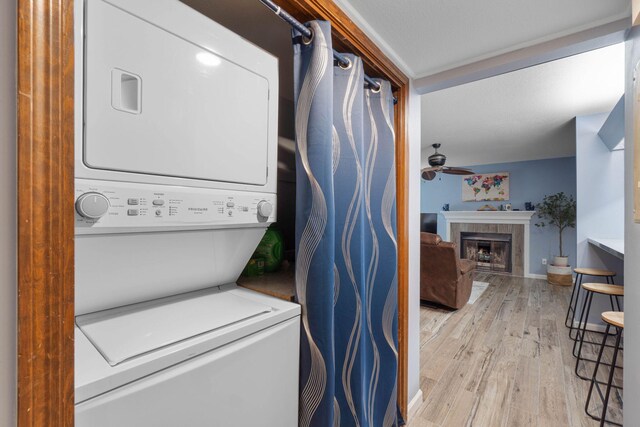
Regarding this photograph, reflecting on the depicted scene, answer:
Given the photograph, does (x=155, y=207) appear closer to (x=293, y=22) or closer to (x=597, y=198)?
(x=293, y=22)

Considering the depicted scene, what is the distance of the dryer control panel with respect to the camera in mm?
641

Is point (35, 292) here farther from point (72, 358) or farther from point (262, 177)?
point (262, 177)

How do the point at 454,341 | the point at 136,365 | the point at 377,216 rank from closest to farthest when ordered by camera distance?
1. the point at 136,365
2. the point at 377,216
3. the point at 454,341

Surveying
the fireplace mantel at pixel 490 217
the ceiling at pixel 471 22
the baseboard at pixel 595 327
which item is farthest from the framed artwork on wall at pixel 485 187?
the ceiling at pixel 471 22

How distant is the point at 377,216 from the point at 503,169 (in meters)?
5.76

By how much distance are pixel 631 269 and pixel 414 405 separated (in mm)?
1368

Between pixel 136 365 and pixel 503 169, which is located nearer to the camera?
pixel 136 365

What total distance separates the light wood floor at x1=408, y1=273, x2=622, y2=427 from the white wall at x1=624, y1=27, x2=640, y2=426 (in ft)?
2.33

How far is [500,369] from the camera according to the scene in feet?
7.65

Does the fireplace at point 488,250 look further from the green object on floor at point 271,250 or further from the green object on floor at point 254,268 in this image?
the green object on floor at point 254,268

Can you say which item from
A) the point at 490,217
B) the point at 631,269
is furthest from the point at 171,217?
the point at 490,217

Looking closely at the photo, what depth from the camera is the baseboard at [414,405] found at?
1.79 metres

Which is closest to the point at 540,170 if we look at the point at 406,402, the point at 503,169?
the point at 503,169

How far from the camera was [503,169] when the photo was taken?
233 inches
